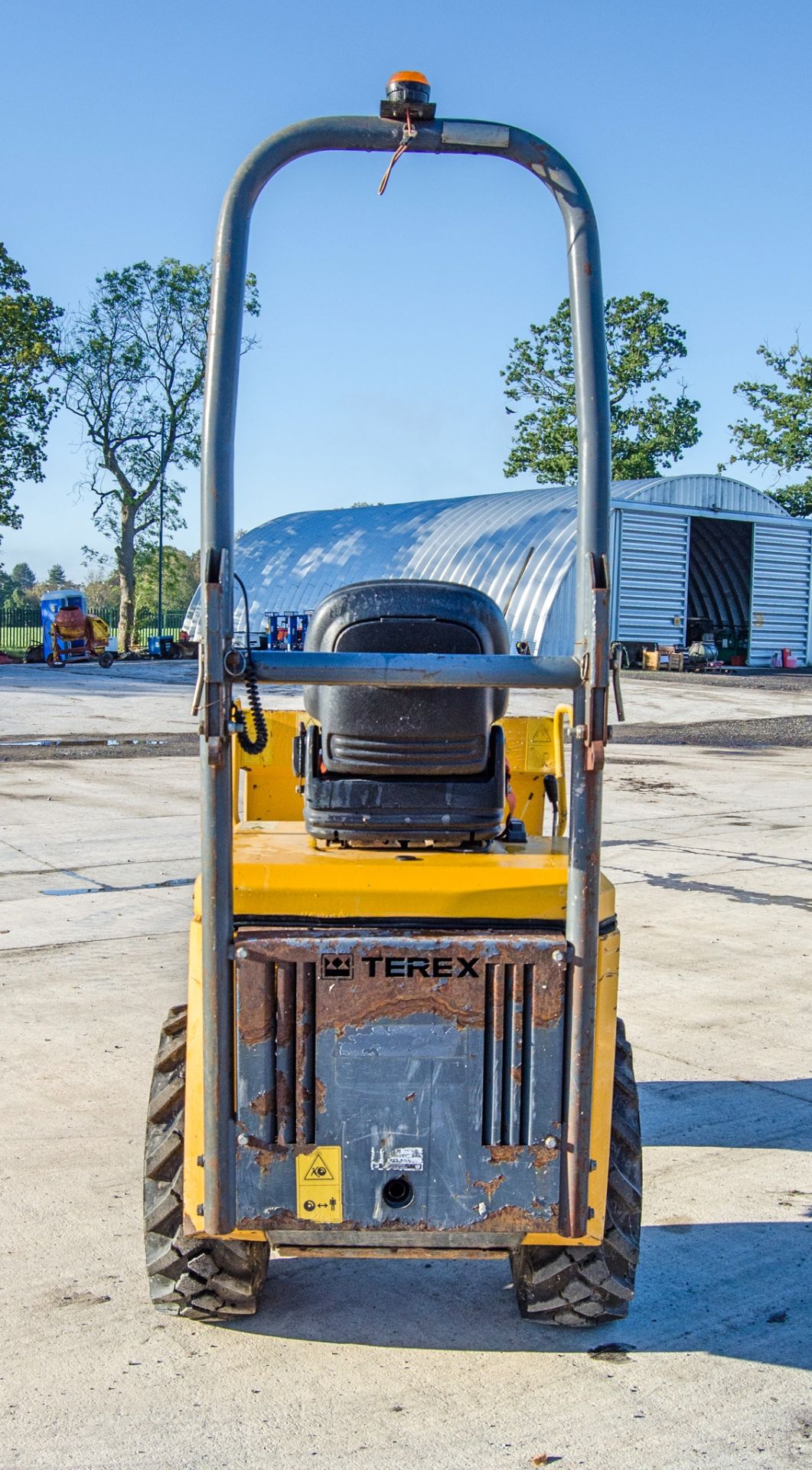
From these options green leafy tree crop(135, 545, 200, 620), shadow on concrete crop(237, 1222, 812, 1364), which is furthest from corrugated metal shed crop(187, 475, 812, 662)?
shadow on concrete crop(237, 1222, 812, 1364)

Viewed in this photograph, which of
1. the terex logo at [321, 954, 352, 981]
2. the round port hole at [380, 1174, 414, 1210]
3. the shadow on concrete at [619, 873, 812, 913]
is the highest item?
the terex logo at [321, 954, 352, 981]

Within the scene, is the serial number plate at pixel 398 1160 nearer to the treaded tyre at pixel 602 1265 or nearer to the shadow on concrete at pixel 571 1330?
the treaded tyre at pixel 602 1265

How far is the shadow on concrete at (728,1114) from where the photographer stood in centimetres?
484

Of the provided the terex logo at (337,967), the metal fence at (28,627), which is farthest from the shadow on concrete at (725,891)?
the metal fence at (28,627)

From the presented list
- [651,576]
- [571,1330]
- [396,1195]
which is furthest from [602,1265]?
[651,576]

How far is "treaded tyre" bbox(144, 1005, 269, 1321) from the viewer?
3312 mm

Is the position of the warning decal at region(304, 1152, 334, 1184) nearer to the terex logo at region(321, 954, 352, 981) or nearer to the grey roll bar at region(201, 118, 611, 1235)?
the grey roll bar at region(201, 118, 611, 1235)

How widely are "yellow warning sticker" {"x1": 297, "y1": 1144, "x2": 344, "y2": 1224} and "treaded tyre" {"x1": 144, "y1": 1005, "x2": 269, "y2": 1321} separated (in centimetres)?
37

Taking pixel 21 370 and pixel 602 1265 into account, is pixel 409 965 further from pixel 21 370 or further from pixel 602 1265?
pixel 21 370

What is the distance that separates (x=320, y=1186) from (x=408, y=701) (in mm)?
1098

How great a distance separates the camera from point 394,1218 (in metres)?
3.02

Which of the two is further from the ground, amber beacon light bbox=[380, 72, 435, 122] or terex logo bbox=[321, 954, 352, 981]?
amber beacon light bbox=[380, 72, 435, 122]

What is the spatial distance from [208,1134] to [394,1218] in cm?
45

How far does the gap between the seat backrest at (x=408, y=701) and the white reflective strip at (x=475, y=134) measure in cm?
98
